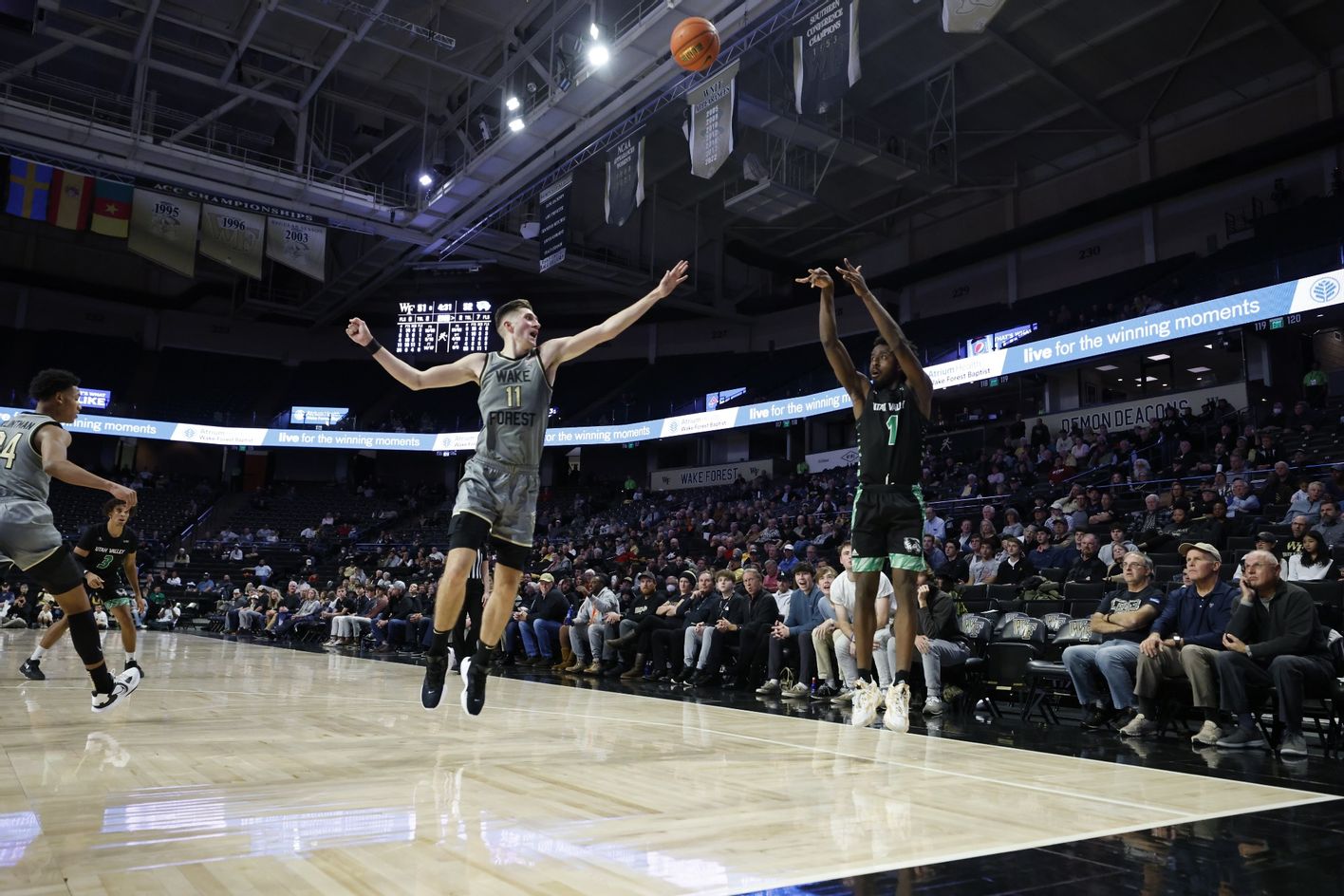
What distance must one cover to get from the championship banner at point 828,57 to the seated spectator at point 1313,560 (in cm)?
699

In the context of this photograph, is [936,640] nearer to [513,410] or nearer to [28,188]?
[513,410]

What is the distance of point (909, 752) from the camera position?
11.2 feet

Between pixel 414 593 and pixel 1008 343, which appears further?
pixel 1008 343

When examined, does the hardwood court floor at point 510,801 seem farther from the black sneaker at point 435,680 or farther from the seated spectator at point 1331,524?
the seated spectator at point 1331,524

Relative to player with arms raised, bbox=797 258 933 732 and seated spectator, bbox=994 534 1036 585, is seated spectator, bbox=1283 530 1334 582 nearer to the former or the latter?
seated spectator, bbox=994 534 1036 585

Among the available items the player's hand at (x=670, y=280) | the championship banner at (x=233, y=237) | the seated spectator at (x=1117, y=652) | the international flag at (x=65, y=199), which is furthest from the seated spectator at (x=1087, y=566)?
the international flag at (x=65, y=199)

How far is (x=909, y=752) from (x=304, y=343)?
106 feet

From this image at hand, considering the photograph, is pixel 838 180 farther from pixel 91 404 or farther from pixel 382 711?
pixel 91 404

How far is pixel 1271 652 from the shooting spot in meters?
4.26

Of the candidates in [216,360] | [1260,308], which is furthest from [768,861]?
[216,360]

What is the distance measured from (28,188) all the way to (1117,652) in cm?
2019

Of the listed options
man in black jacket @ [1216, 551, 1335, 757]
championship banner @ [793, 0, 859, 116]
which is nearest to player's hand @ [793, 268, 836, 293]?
man in black jacket @ [1216, 551, 1335, 757]

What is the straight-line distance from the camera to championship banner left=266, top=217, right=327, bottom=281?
19297mm

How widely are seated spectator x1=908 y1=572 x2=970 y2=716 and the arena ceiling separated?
9.52 metres
